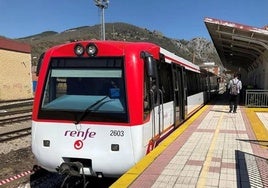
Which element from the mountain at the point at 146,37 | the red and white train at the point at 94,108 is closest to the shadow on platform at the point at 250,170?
the red and white train at the point at 94,108

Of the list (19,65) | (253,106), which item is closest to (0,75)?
(19,65)

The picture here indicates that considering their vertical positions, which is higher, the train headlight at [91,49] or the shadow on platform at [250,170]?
the train headlight at [91,49]

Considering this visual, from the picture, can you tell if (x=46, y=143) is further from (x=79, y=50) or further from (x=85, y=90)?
(x=79, y=50)

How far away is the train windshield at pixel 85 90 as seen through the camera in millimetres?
6668

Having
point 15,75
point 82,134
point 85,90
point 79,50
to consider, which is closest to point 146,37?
point 15,75

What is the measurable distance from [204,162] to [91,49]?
3010 millimetres

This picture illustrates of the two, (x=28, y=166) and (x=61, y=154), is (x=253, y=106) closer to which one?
(x=28, y=166)

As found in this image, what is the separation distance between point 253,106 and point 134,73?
15.8 meters

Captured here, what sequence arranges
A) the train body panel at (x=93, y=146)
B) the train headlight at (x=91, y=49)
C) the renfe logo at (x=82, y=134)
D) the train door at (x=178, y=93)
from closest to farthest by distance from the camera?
the train body panel at (x=93, y=146), the renfe logo at (x=82, y=134), the train headlight at (x=91, y=49), the train door at (x=178, y=93)

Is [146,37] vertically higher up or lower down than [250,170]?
higher up

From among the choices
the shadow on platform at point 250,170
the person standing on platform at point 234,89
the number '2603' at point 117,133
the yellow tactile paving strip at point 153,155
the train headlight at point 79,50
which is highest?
the train headlight at point 79,50

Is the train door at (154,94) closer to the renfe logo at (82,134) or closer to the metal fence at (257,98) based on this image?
the renfe logo at (82,134)

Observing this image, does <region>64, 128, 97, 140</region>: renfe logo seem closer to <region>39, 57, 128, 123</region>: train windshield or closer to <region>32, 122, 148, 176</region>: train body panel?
<region>32, 122, 148, 176</region>: train body panel

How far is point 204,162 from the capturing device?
711 cm
